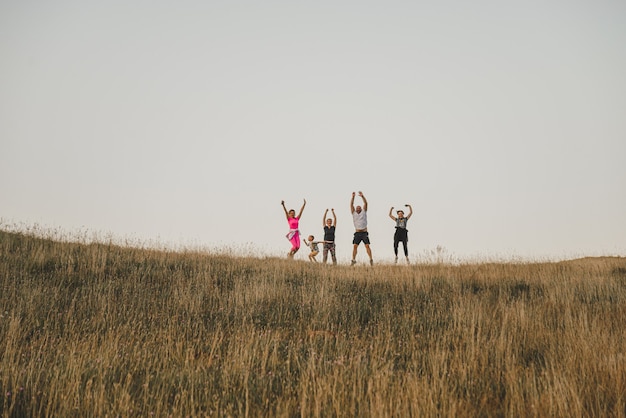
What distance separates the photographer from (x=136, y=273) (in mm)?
9641

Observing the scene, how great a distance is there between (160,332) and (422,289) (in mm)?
5497

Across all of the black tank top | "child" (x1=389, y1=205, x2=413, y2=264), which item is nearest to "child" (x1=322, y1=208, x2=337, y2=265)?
the black tank top

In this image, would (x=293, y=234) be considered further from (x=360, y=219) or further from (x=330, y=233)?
(x=360, y=219)

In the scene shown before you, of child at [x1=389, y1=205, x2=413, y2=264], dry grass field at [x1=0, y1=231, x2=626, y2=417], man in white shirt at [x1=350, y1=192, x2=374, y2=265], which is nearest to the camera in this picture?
dry grass field at [x1=0, y1=231, x2=626, y2=417]

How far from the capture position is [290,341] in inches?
210

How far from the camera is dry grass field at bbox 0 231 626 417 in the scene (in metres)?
3.56

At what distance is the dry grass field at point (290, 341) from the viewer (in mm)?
3562

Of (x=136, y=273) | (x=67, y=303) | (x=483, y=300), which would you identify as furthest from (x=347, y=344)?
(x=136, y=273)

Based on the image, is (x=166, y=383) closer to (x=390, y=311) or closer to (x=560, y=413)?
(x=560, y=413)

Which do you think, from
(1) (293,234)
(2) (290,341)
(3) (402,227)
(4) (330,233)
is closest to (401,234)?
(3) (402,227)

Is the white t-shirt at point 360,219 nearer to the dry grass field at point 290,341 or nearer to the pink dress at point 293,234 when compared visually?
the pink dress at point 293,234

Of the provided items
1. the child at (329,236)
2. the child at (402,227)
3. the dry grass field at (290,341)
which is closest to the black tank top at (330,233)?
the child at (329,236)

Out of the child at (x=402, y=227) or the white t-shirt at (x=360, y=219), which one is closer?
the white t-shirt at (x=360, y=219)

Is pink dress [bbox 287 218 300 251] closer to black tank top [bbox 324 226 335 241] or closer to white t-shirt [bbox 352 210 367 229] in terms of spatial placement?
black tank top [bbox 324 226 335 241]
